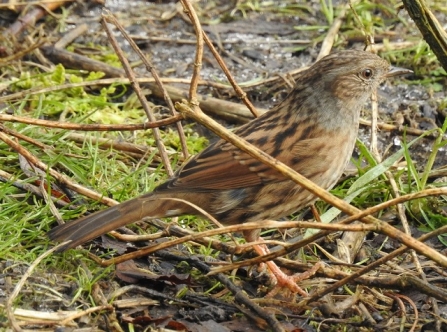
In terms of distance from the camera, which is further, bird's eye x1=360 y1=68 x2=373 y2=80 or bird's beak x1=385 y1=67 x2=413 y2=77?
bird's beak x1=385 y1=67 x2=413 y2=77

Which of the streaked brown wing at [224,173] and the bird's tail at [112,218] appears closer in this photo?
the bird's tail at [112,218]

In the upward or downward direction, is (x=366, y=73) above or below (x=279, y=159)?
above

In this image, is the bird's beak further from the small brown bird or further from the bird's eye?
the bird's eye

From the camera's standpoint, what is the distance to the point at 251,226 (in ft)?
13.4

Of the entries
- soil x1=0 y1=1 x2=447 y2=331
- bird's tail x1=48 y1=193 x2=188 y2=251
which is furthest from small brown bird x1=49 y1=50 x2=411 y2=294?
soil x1=0 y1=1 x2=447 y2=331

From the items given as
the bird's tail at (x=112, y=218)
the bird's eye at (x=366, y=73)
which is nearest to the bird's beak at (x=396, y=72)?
the bird's eye at (x=366, y=73)

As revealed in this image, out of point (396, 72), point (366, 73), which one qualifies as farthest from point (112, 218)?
point (396, 72)

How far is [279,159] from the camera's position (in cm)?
509

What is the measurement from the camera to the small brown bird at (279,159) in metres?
4.88

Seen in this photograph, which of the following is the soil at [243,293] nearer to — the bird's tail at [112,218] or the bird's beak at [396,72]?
the bird's tail at [112,218]

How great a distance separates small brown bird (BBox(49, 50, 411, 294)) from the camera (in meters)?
4.88

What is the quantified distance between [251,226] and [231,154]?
109cm

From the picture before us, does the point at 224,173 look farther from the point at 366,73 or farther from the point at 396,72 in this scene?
the point at 396,72

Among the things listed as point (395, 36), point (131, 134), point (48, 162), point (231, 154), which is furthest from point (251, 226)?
point (395, 36)
